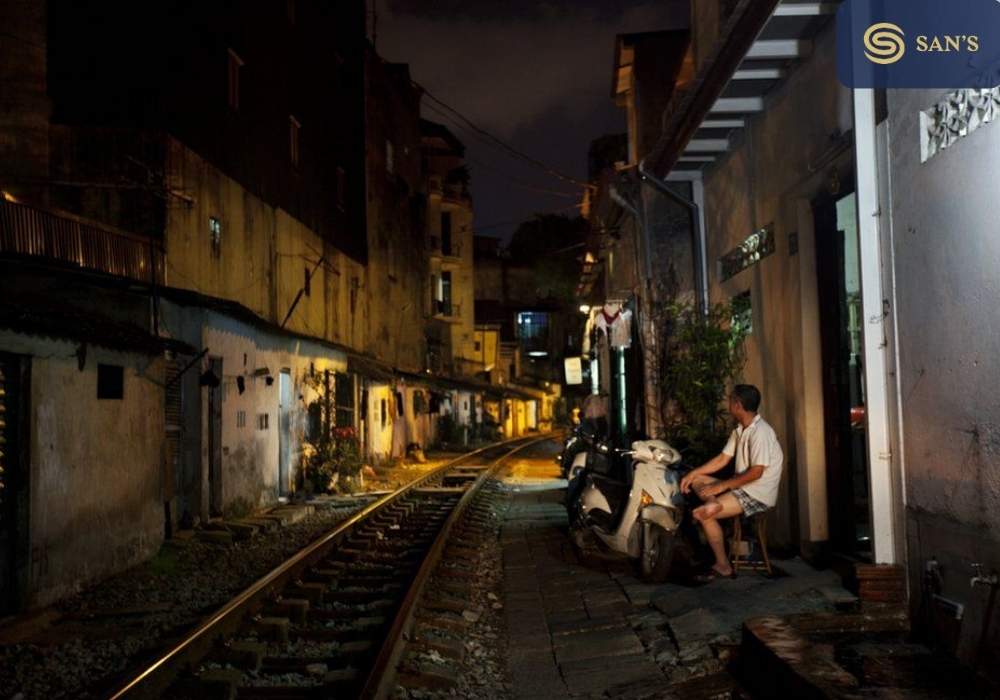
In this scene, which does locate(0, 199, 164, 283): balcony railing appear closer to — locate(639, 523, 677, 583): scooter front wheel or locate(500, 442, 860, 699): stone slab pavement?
locate(500, 442, 860, 699): stone slab pavement

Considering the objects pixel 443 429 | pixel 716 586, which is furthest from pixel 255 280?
pixel 443 429

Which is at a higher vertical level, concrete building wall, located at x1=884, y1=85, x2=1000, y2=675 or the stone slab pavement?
concrete building wall, located at x1=884, y1=85, x2=1000, y2=675

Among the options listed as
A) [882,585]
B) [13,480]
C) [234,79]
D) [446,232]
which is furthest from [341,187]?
[882,585]

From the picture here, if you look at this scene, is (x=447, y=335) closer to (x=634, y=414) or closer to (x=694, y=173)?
(x=634, y=414)

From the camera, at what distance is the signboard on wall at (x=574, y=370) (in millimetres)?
24469

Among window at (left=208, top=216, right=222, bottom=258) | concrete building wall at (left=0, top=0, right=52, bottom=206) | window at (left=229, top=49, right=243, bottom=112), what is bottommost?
window at (left=208, top=216, right=222, bottom=258)

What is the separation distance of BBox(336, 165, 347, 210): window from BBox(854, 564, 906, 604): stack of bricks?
25.1 metres

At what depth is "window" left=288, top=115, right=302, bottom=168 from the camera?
23766mm

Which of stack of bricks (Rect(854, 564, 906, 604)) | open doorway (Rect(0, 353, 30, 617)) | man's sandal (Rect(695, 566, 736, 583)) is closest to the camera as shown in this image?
stack of bricks (Rect(854, 564, 906, 604))

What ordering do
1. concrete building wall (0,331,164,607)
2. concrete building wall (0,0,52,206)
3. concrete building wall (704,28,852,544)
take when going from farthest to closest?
concrete building wall (0,0,52,206) < concrete building wall (0,331,164,607) < concrete building wall (704,28,852,544)

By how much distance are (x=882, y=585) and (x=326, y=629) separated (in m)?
4.15

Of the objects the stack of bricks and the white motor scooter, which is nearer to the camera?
the stack of bricks

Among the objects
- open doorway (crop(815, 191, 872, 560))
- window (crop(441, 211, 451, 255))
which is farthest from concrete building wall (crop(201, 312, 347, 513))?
window (crop(441, 211, 451, 255))

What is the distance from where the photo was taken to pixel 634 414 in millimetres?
16406
